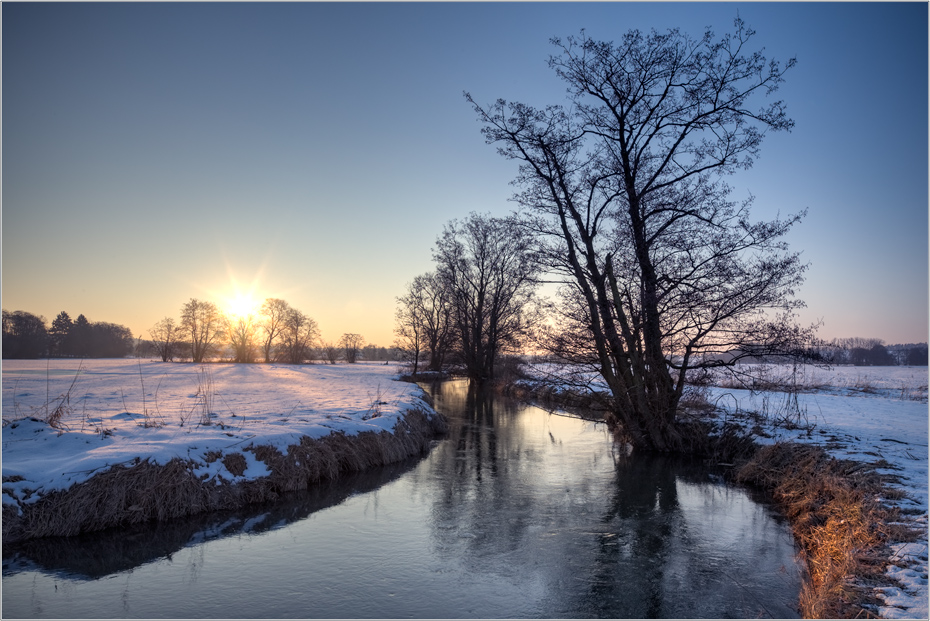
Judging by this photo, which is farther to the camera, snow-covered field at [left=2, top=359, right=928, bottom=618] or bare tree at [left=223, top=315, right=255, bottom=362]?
bare tree at [left=223, top=315, right=255, bottom=362]

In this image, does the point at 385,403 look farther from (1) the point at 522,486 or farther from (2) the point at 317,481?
(1) the point at 522,486

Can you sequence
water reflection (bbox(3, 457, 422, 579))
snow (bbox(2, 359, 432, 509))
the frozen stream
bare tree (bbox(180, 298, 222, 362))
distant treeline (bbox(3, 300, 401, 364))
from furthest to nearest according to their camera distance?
bare tree (bbox(180, 298, 222, 362)) → distant treeline (bbox(3, 300, 401, 364)) → snow (bbox(2, 359, 432, 509)) → water reflection (bbox(3, 457, 422, 579)) → the frozen stream

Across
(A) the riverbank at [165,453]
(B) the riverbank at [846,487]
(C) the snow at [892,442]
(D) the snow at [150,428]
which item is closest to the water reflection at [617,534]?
(B) the riverbank at [846,487]

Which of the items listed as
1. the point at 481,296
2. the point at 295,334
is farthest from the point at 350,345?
the point at 481,296

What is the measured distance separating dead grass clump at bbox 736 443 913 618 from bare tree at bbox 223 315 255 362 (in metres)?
71.8

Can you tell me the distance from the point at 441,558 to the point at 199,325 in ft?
236

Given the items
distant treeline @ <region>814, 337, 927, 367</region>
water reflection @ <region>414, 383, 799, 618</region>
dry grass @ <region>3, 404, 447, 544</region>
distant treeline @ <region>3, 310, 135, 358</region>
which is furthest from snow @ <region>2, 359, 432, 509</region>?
distant treeline @ <region>814, 337, 927, 367</region>

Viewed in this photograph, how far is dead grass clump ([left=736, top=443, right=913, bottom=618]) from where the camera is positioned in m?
4.69

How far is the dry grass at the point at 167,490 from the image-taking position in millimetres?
6570

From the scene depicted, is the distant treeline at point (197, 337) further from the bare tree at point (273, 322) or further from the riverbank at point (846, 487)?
the riverbank at point (846, 487)

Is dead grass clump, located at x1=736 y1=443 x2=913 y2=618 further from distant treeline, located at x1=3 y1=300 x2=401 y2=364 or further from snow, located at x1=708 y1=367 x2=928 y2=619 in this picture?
distant treeline, located at x1=3 y1=300 x2=401 y2=364

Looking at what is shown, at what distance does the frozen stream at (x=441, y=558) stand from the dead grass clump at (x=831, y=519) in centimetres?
34

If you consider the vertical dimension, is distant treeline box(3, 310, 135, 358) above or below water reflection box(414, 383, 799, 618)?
above

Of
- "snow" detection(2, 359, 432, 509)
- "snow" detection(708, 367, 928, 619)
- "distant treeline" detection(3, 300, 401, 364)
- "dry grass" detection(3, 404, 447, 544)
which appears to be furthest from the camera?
"distant treeline" detection(3, 300, 401, 364)
